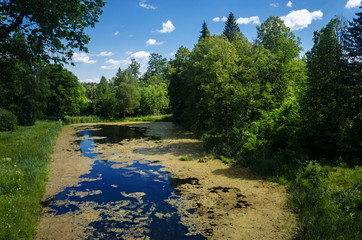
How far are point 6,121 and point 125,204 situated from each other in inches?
930

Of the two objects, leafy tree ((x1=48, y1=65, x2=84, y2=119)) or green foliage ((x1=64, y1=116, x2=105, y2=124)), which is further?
green foliage ((x1=64, y1=116, x2=105, y2=124))

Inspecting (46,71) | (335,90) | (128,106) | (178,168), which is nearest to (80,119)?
(128,106)

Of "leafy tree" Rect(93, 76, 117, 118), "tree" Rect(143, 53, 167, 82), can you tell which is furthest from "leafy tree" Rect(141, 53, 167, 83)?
"leafy tree" Rect(93, 76, 117, 118)

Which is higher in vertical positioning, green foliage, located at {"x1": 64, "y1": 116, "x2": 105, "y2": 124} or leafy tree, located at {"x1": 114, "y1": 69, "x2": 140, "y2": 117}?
leafy tree, located at {"x1": 114, "y1": 69, "x2": 140, "y2": 117}

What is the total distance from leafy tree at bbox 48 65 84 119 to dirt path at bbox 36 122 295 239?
116 feet

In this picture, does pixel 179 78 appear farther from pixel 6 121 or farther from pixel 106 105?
pixel 106 105

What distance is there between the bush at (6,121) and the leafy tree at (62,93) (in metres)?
21.6

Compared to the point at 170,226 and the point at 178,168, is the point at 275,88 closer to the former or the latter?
the point at 178,168

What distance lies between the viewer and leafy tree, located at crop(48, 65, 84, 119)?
156ft

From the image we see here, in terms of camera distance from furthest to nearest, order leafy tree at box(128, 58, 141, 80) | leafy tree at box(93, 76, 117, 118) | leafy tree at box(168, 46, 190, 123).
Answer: leafy tree at box(128, 58, 141, 80)
leafy tree at box(93, 76, 117, 118)
leafy tree at box(168, 46, 190, 123)

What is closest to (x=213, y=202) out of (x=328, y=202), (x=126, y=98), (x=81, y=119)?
(x=328, y=202)

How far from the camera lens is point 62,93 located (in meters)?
47.9

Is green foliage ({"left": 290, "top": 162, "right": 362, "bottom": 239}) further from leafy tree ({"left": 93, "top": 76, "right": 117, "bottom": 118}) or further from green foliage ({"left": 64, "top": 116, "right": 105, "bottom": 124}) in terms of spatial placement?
leafy tree ({"left": 93, "top": 76, "right": 117, "bottom": 118})

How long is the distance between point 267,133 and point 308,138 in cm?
226
